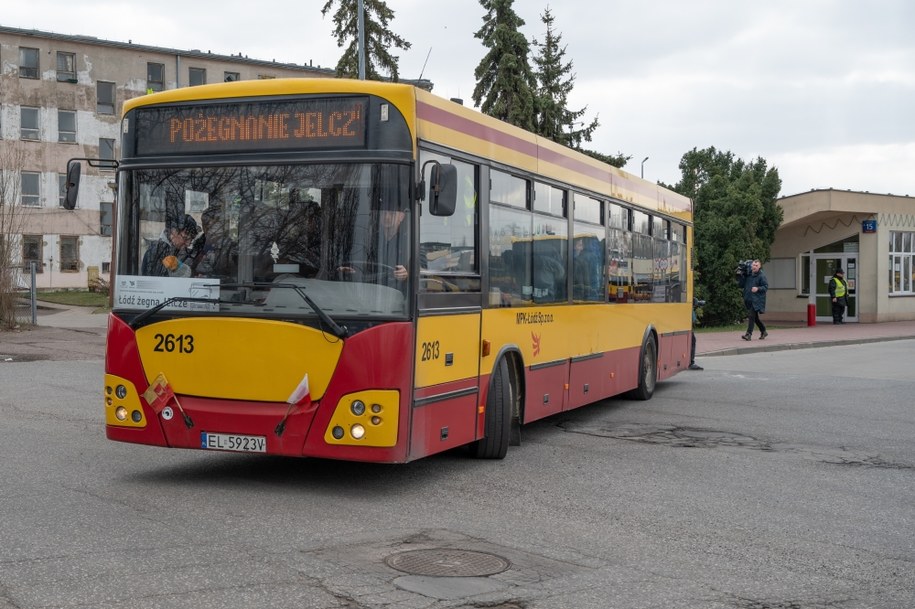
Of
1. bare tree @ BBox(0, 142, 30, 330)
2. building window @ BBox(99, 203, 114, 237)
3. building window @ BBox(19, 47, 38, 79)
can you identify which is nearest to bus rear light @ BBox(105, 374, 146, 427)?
bare tree @ BBox(0, 142, 30, 330)

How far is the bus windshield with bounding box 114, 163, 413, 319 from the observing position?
8.20 metres

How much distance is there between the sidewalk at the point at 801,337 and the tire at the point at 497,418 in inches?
617

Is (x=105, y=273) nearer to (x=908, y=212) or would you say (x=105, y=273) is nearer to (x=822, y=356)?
(x=908, y=212)

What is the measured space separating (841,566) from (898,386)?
12.6 m

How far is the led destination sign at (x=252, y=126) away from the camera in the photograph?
8398 millimetres

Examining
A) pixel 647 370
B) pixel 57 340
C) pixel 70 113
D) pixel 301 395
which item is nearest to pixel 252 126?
pixel 301 395

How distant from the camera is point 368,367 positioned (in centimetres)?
811

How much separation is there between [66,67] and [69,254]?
10408 millimetres

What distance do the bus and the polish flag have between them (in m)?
0.01

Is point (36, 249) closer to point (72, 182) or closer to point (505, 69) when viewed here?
point (505, 69)

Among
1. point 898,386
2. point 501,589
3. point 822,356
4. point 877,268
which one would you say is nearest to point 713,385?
point 898,386

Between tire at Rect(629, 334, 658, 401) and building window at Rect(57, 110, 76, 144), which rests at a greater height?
building window at Rect(57, 110, 76, 144)

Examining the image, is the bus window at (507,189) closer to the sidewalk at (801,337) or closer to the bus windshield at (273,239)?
the bus windshield at (273,239)

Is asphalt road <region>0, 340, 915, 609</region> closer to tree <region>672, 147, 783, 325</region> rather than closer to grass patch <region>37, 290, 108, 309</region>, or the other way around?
tree <region>672, 147, 783, 325</region>
